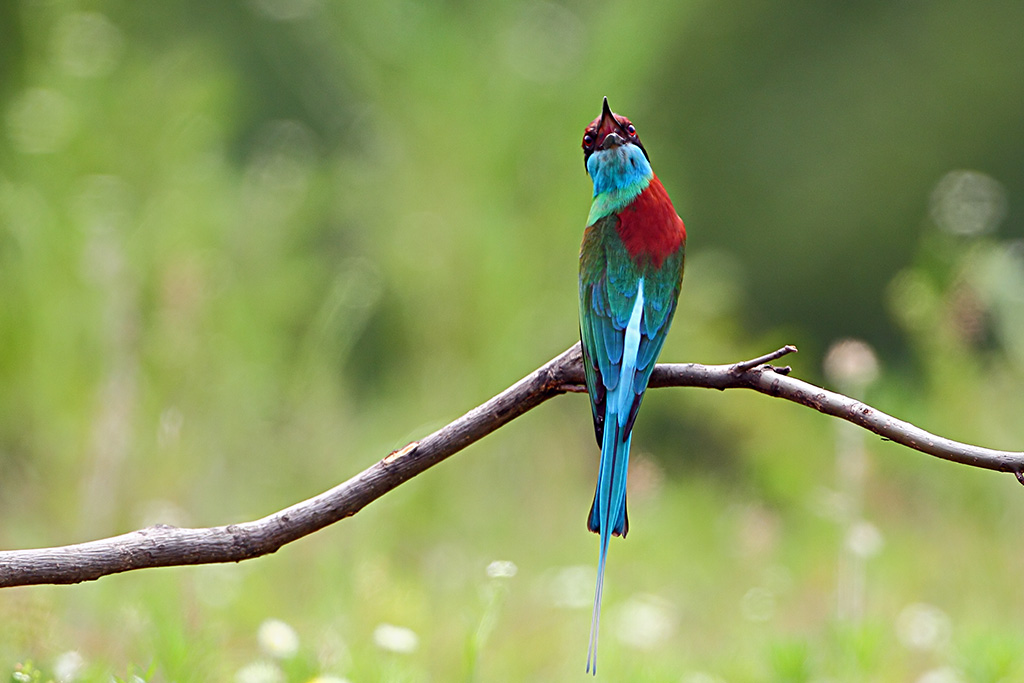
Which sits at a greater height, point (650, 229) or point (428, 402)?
point (428, 402)

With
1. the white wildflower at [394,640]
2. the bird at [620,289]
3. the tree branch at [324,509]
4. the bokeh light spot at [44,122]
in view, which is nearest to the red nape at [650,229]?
the bird at [620,289]

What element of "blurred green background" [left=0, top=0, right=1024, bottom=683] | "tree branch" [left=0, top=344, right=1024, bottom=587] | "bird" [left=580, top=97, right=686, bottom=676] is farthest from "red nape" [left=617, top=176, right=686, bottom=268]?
"blurred green background" [left=0, top=0, right=1024, bottom=683]

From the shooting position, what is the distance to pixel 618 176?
1.59 m

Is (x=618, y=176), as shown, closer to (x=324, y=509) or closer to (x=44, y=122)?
(x=324, y=509)

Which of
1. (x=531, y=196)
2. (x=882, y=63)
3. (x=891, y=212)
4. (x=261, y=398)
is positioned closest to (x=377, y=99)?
(x=531, y=196)

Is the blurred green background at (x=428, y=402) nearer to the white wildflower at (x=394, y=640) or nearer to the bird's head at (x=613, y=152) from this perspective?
the white wildflower at (x=394, y=640)

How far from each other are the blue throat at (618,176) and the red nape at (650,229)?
2cm

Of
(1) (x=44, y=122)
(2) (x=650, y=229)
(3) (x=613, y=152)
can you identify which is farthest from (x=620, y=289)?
(1) (x=44, y=122)

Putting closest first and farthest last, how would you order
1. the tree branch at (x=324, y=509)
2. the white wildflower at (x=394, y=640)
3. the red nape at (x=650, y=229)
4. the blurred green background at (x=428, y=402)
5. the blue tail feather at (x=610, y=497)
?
1. the tree branch at (x=324, y=509)
2. the blue tail feather at (x=610, y=497)
3. the red nape at (x=650, y=229)
4. the white wildflower at (x=394, y=640)
5. the blurred green background at (x=428, y=402)

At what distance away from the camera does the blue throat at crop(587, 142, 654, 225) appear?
1.58 meters

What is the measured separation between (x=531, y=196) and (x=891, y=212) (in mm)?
4545

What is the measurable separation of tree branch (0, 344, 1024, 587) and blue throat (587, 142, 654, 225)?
357 mm

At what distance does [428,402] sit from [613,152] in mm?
2144

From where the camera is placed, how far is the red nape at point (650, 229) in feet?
5.05
